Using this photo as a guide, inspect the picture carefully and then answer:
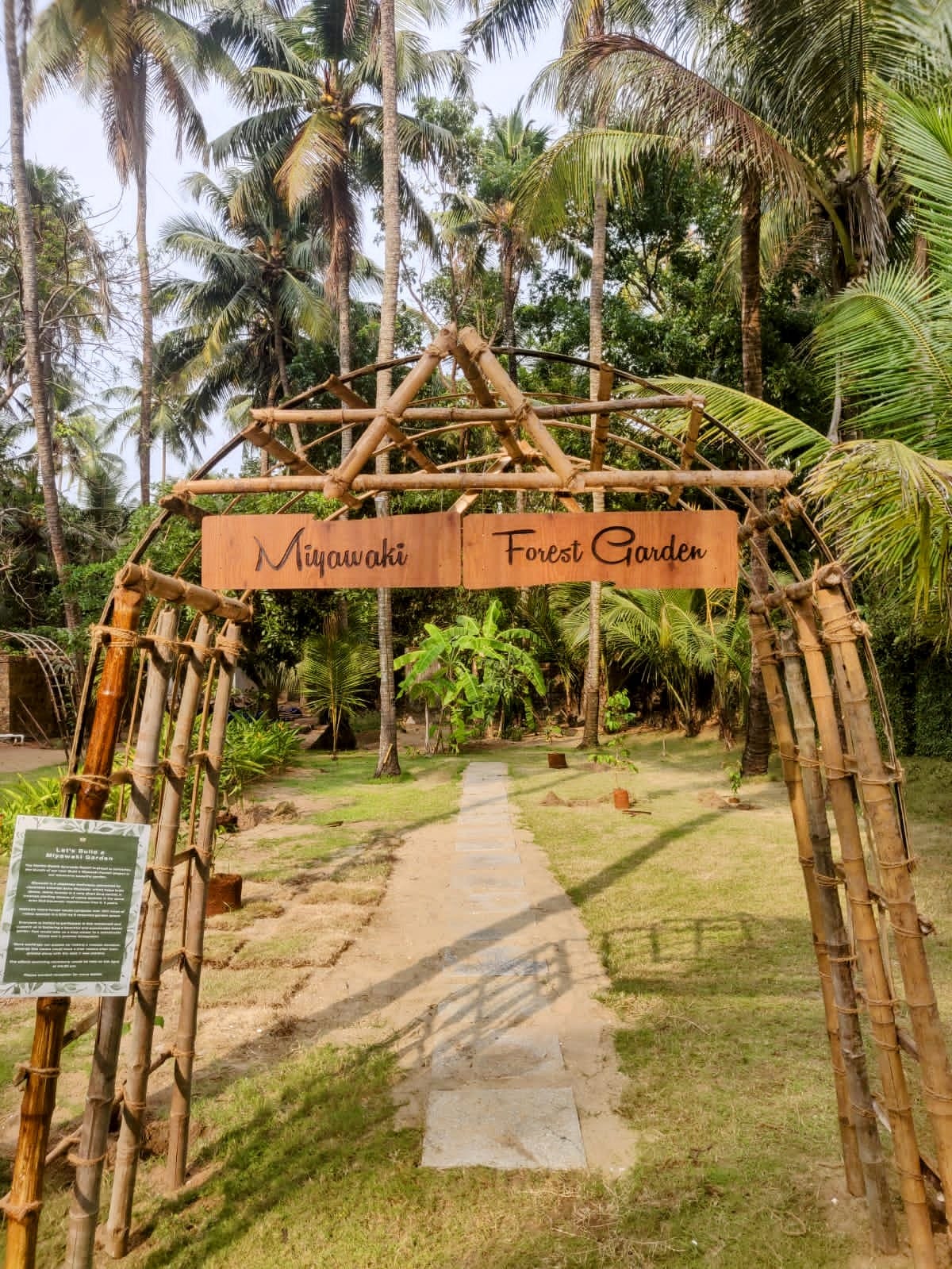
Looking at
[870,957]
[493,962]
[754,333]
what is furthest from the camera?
[754,333]

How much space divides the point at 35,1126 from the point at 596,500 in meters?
10.1

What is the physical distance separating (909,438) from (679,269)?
1258 cm

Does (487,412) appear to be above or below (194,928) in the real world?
above

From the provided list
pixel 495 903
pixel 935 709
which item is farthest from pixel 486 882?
pixel 935 709

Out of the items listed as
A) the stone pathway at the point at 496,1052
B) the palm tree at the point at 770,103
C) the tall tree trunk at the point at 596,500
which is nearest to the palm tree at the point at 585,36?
the tall tree trunk at the point at 596,500

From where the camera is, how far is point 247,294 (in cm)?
2105

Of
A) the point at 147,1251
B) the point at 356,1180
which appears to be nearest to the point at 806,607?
the point at 356,1180

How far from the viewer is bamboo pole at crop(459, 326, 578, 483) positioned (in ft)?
7.25

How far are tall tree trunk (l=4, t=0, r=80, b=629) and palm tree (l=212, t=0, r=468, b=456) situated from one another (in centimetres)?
384

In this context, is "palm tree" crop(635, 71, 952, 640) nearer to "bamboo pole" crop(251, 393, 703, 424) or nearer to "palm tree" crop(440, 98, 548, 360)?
"bamboo pole" crop(251, 393, 703, 424)

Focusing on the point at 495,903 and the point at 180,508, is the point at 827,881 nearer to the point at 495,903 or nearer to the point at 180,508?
the point at 180,508

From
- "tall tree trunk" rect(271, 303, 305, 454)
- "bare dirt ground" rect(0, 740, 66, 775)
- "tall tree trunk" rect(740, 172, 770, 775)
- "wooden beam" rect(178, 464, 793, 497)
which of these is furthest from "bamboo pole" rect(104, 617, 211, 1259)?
"tall tree trunk" rect(271, 303, 305, 454)

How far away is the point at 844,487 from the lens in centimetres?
434

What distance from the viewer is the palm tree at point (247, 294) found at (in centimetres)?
2052
